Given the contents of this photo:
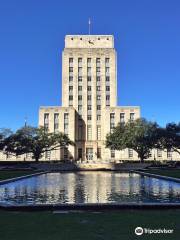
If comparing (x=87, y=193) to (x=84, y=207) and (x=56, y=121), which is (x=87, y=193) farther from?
(x=56, y=121)

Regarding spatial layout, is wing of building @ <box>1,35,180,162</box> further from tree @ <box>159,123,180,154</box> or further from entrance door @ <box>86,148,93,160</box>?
tree @ <box>159,123,180,154</box>

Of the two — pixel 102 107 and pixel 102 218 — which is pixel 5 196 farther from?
pixel 102 107

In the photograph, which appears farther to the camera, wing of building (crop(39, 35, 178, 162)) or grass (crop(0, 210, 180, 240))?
wing of building (crop(39, 35, 178, 162))

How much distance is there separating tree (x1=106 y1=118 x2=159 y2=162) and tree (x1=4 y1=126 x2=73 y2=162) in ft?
39.2

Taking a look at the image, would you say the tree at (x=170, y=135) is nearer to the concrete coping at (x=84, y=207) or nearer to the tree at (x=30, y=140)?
the tree at (x=30, y=140)

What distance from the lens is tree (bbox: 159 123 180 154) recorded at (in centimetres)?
6494

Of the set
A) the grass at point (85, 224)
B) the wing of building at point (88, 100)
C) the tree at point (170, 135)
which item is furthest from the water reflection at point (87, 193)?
the wing of building at point (88, 100)

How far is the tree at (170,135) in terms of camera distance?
64.9m

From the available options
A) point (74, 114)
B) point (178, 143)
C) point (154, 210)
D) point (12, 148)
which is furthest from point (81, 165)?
point (154, 210)

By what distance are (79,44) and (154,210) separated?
339 ft

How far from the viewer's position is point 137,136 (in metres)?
68.6

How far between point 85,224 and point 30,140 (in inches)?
2485

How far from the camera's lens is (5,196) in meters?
17.0

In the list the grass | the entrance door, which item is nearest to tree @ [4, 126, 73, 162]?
the entrance door
